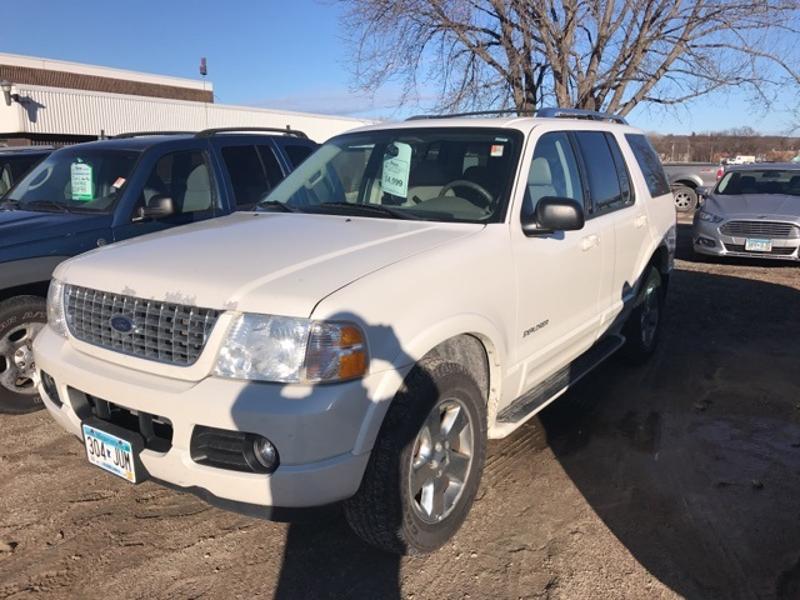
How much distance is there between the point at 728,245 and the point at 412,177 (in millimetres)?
8034

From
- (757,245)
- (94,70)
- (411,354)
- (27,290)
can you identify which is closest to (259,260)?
(411,354)

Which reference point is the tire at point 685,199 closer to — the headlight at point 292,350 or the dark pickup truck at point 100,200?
the dark pickup truck at point 100,200

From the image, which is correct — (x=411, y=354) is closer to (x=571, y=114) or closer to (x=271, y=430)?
(x=271, y=430)

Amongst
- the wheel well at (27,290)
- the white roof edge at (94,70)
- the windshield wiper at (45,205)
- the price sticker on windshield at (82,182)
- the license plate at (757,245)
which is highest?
the white roof edge at (94,70)

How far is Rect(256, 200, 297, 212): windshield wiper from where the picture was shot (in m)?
4.04

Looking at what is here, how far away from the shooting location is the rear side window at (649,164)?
5557mm

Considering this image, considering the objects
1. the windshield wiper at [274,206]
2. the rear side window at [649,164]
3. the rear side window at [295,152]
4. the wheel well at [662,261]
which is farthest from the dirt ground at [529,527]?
the rear side window at [295,152]

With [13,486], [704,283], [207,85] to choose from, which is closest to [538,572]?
[13,486]

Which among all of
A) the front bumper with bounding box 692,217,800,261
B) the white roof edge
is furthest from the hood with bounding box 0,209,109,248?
the white roof edge

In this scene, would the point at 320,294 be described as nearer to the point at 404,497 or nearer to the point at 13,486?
the point at 404,497

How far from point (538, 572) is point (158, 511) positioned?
6.28 feet

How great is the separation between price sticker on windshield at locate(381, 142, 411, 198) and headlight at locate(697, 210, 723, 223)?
26.2ft

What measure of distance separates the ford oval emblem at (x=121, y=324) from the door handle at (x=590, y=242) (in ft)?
8.65

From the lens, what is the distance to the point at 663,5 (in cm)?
1434
